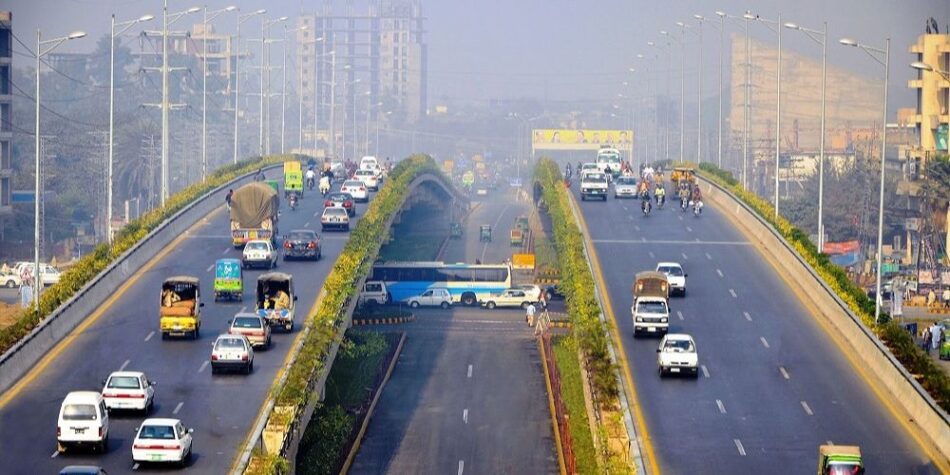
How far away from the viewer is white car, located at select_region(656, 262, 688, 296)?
221 ft

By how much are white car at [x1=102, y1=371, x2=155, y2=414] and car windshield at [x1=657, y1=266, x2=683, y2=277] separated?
28.9 m

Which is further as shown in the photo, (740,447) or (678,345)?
(678,345)

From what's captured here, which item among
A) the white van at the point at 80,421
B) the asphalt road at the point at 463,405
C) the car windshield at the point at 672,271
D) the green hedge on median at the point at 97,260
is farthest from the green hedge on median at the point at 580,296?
the green hedge on median at the point at 97,260

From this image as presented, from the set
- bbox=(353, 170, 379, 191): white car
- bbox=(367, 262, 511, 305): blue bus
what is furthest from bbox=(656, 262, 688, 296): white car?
bbox=(353, 170, 379, 191): white car

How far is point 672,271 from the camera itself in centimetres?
6781

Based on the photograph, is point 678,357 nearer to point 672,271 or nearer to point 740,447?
point 740,447

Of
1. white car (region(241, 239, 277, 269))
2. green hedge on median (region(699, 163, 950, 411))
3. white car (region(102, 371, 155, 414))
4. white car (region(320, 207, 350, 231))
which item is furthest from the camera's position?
white car (region(320, 207, 350, 231))

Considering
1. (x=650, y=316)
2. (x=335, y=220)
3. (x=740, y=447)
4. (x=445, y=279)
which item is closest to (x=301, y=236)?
(x=335, y=220)

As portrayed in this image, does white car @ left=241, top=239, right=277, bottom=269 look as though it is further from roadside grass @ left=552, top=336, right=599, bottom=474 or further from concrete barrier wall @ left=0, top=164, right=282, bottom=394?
roadside grass @ left=552, top=336, right=599, bottom=474

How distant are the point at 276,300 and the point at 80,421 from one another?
17787mm

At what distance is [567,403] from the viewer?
58781 mm

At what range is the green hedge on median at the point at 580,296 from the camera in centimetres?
4772

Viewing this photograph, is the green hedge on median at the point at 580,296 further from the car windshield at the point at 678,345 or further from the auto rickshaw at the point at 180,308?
the auto rickshaw at the point at 180,308

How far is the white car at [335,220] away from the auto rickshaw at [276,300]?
29.2 m
